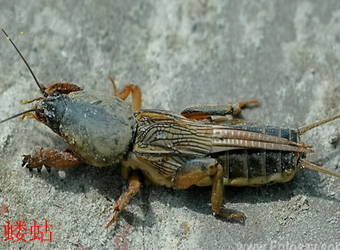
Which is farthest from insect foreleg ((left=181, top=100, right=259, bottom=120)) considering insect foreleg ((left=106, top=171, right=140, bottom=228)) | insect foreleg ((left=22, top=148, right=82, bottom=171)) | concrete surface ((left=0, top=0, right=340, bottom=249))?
insect foreleg ((left=22, top=148, right=82, bottom=171))

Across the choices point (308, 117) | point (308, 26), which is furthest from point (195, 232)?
point (308, 26)

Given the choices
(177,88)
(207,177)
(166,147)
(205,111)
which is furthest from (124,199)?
(177,88)

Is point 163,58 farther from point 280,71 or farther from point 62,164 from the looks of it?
point 62,164

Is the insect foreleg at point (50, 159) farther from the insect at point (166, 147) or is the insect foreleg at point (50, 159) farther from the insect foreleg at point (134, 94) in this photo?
the insect foreleg at point (134, 94)

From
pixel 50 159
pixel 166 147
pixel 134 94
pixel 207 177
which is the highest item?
pixel 134 94

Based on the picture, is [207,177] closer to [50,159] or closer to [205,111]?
[205,111]

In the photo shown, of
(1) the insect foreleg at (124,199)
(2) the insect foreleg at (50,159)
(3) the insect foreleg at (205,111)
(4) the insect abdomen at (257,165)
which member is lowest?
(1) the insect foreleg at (124,199)

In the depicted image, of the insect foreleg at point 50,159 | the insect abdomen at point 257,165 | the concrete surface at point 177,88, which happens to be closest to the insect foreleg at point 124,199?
the concrete surface at point 177,88
